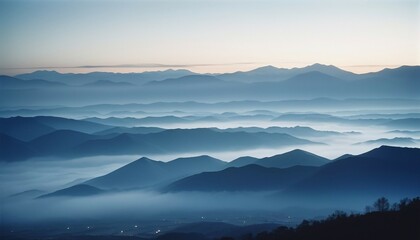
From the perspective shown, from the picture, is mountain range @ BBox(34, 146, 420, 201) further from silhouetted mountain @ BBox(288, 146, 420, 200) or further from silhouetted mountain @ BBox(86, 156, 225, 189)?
silhouetted mountain @ BBox(86, 156, 225, 189)

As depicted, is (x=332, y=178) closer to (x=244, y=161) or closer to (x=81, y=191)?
(x=244, y=161)

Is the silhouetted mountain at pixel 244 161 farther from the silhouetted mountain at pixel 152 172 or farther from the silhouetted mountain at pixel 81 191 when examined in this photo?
the silhouetted mountain at pixel 81 191

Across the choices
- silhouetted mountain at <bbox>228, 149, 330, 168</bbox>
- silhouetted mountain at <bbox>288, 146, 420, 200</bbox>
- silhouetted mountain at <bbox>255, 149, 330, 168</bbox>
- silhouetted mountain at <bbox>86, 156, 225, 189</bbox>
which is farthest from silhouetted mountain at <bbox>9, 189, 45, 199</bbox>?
silhouetted mountain at <bbox>288, 146, 420, 200</bbox>

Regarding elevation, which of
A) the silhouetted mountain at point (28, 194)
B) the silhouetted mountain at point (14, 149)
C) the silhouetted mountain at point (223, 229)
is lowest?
the silhouetted mountain at point (223, 229)

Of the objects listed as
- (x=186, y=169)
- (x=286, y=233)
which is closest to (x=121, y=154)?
(x=186, y=169)

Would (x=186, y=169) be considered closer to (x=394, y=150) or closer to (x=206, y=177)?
(x=206, y=177)

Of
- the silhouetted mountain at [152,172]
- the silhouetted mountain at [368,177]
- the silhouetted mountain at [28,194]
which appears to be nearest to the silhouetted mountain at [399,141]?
the silhouetted mountain at [368,177]

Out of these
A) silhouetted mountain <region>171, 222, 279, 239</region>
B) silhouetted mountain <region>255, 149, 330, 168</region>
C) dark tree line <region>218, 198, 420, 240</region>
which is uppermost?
silhouetted mountain <region>255, 149, 330, 168</region>
